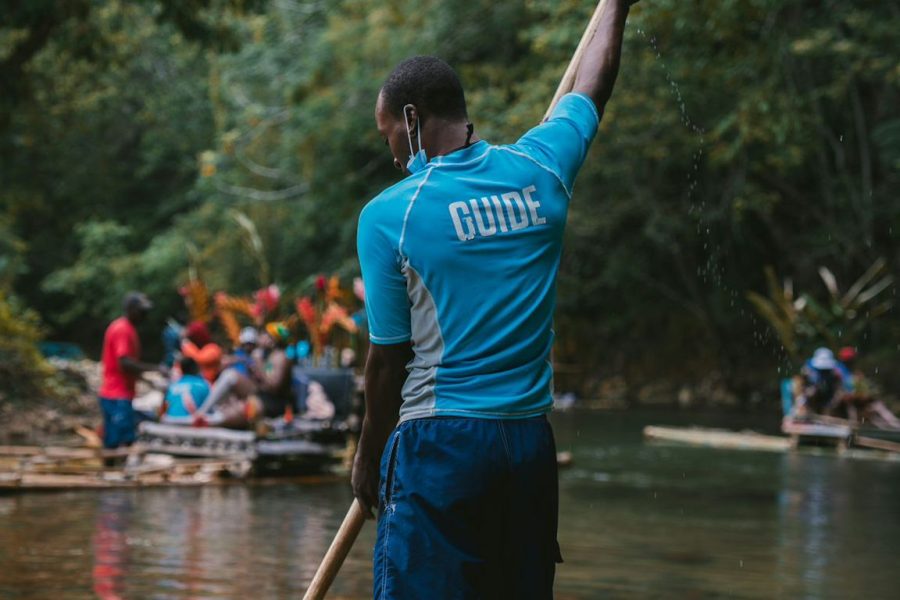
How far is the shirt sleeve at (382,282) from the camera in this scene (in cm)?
348

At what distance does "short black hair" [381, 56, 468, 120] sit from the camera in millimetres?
3674

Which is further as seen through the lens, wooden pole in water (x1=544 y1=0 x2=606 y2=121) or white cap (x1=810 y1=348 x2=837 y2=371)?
white cap (x1=810 y1=348 x2=837 y2=371)

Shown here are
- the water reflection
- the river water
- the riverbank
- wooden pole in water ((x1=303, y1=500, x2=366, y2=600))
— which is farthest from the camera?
the riverbank

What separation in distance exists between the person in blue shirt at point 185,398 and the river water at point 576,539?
1.46m

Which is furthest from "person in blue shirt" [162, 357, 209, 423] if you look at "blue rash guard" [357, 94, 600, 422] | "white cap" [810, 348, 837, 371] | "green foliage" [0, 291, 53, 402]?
"blue rash guard" [357, 94, 600, 422]

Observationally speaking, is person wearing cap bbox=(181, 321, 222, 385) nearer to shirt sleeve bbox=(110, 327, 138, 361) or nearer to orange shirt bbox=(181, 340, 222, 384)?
orange shirt bbox=(181, 340, 222, 384)

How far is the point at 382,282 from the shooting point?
3490 millimetres

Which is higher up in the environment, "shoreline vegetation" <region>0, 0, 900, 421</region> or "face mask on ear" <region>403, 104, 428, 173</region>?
"shoreline vegetation" <region>0, 0, 900, 421</region>

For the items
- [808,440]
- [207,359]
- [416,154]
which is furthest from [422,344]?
[808,440]

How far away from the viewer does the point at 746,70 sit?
2228 centimetres

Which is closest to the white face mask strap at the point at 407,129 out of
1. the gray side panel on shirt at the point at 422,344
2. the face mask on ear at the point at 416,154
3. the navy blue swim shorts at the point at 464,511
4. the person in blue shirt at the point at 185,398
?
the face mask on ear at the point at 416,154

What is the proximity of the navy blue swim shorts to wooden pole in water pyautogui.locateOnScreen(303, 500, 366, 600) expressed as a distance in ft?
1.35

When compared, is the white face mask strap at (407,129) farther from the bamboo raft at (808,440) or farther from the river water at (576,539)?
the bamboo raft at (808,440)

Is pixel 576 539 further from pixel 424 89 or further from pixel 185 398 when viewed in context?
pixel 424 89
